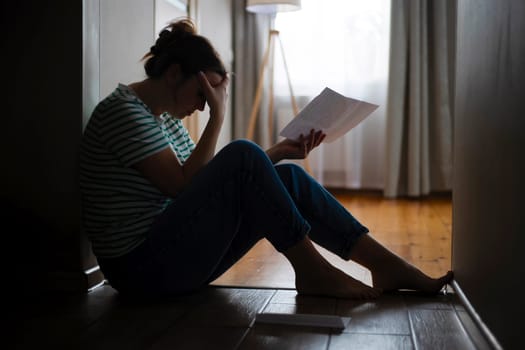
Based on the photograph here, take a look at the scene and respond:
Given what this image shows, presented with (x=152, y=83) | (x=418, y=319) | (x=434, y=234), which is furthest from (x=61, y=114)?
(x=434, y=234)

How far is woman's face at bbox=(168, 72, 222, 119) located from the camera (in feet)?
5.24

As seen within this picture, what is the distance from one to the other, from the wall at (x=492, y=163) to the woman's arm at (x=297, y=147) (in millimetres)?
365

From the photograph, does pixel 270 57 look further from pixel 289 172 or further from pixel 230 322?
pixel 230 322

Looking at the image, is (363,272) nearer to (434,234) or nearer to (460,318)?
(460,318)

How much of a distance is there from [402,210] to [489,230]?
2586 mm

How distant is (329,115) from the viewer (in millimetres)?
1610

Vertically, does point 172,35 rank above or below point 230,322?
above

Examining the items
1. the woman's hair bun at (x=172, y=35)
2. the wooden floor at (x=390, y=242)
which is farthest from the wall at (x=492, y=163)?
the woman's hair bun at (x=172, y=35)

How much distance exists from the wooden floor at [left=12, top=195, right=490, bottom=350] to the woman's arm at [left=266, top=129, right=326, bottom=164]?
367 millimetres

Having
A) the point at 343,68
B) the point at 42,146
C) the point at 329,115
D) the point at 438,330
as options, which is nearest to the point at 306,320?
the point at 438,330

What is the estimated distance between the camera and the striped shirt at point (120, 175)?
4.92ft

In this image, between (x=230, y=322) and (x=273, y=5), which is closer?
(x=230, y=322)

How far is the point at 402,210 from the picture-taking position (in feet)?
12.6

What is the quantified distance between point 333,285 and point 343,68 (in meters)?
3.09
